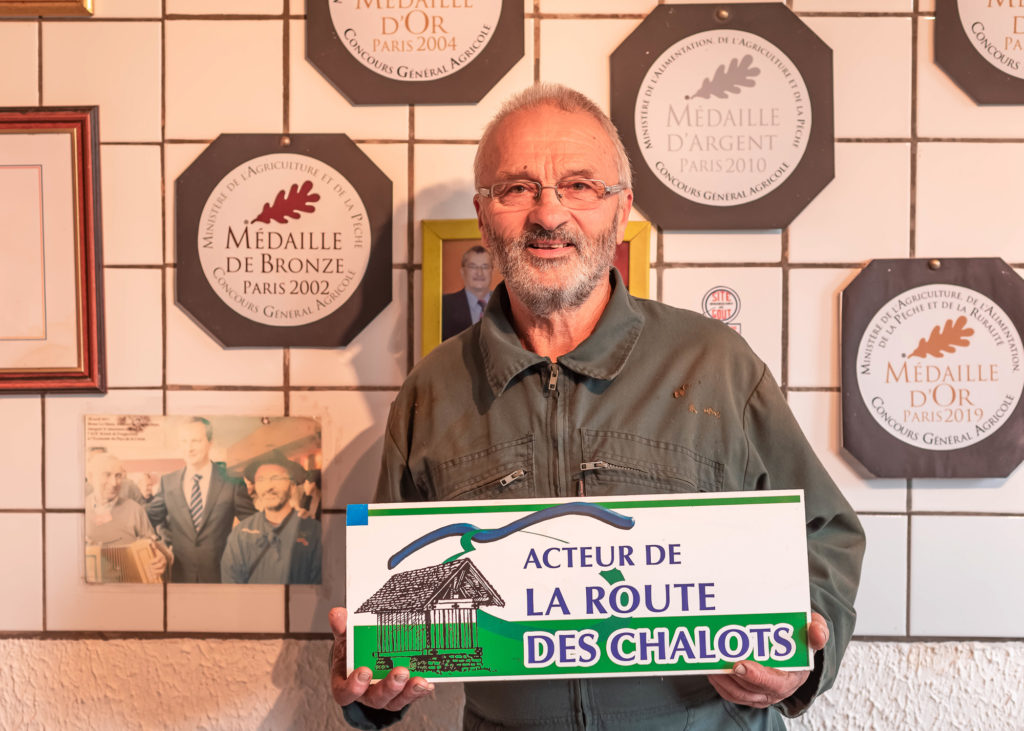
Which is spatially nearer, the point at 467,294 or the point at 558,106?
the point at 558,106

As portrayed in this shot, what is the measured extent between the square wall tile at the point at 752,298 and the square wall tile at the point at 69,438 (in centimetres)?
93

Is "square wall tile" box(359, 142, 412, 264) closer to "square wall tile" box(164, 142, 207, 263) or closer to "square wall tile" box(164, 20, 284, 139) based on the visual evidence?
"square wall tile" box(164, 20, 284, 139)

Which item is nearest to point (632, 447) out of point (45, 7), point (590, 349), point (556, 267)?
point (590, 349)

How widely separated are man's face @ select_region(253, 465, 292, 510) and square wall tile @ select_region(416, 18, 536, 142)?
0.59 metres

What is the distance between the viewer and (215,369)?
4.36 ft

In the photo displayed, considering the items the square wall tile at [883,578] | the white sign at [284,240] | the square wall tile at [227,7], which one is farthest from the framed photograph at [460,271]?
the square wall tile at [883,578]

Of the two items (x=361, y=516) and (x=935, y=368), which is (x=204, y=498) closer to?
(x=361, y=516)

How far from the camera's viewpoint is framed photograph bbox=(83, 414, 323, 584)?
1.32 meters

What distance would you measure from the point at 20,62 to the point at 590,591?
4.10 ft

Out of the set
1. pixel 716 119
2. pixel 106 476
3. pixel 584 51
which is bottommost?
pixel 106 476

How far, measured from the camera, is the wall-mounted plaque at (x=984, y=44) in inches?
49.9

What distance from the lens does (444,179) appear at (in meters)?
1.30

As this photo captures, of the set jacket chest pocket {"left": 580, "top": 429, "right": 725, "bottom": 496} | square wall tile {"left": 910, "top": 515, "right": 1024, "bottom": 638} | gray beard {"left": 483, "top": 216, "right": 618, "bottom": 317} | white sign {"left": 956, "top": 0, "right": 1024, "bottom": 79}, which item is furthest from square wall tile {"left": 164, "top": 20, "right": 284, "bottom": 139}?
square wall tile {"left": 910, "top": 515, "right": 1024, "bottom": 638}

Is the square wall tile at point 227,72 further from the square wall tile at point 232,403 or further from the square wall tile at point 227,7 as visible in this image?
the square wall tile at point 232,403
